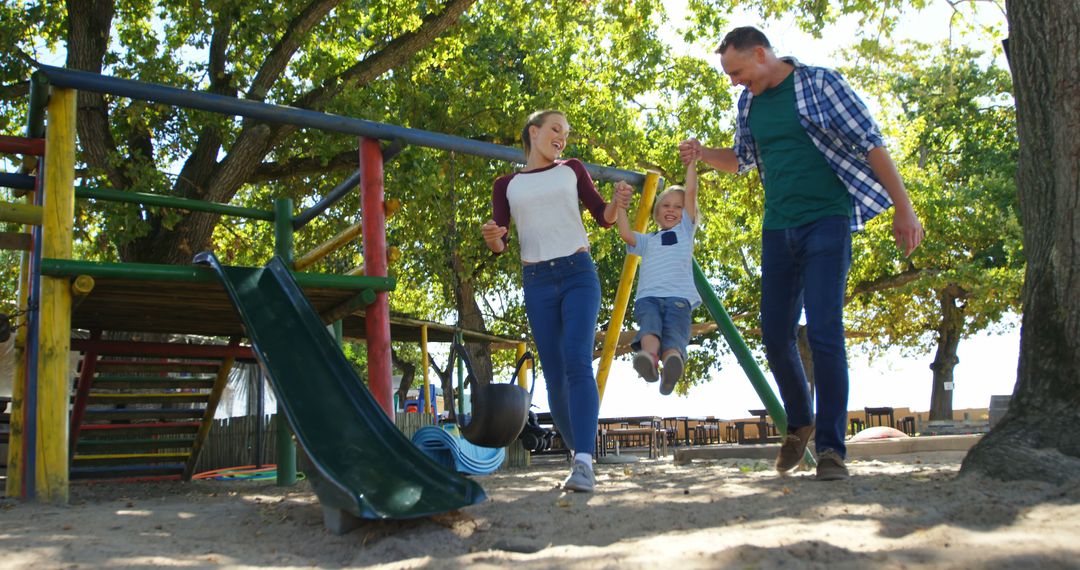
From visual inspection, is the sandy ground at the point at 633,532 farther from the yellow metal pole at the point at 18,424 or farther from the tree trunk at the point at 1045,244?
the yellow metal pole at the point at 18,424

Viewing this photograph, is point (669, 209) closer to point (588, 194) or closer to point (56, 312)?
point (588, 194)

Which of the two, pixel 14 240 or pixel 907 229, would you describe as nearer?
pixel 907 229

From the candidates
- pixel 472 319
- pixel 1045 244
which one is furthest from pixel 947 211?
pixel 1045 244

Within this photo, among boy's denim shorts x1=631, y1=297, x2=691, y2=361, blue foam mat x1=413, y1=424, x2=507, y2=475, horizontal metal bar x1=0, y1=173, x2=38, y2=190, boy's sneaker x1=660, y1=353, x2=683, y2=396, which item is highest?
horizontal metal bar x1=0, y1=173, x2=38, y2=190

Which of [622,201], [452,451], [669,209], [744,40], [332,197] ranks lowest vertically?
[452,451]

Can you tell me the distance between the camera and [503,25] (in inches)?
559

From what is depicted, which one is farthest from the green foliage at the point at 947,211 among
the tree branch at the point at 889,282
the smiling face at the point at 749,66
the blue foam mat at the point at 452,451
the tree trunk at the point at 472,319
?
the smiling face at the point at 749,66

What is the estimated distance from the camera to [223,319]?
535cm

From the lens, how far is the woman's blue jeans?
12.2 ft

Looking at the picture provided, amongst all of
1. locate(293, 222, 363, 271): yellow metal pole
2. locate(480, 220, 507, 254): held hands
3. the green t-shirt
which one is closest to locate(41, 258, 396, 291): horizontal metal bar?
locate(480, 220, 507, 254): held hands

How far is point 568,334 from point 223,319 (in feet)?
8.46

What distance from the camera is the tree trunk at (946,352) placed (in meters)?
24.1

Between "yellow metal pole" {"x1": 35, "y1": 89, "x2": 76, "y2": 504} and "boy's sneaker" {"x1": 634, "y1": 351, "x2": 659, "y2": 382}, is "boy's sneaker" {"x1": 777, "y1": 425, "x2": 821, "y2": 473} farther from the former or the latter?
"yellow metal pole" {"x1": 35, "y1": 89, "x2": 76, "y2": 504}

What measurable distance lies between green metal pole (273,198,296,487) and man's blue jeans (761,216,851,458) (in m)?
2.93
